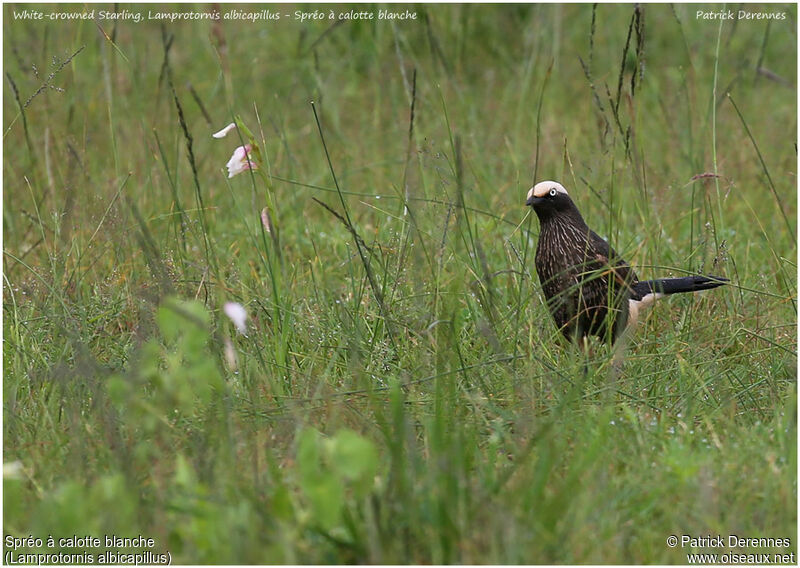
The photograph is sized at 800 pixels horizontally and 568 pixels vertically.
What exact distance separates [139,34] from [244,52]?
2.29 feet

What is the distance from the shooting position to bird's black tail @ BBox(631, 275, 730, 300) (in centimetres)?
321

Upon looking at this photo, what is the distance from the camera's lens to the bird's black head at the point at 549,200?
334 cm

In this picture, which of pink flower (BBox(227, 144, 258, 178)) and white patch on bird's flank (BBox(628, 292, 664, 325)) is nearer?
pink flower (BBox(227, 144, 258, 178))

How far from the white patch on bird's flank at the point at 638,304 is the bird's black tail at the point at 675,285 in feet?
0.03

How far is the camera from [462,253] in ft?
11.5

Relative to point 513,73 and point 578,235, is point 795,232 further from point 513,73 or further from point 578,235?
point 513,73

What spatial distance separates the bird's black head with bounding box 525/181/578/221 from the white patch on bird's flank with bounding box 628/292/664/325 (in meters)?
0.38

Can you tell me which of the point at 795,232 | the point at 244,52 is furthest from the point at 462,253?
the point at 244,52

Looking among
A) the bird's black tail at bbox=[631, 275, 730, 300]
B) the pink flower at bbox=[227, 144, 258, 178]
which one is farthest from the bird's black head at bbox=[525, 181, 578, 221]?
the pink flower at bbox=[227, 144, 258, 178]

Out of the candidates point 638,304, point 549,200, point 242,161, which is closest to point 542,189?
point 549,200

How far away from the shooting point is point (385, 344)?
9.78 feet

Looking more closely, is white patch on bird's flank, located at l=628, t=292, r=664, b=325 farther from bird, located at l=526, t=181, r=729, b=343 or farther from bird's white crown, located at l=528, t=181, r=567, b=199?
bird's white crown, located at l=528, t=181, r=567, b=199

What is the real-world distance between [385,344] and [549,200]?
2.72 feet

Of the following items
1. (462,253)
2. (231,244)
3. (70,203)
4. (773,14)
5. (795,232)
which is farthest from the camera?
(773,14)
